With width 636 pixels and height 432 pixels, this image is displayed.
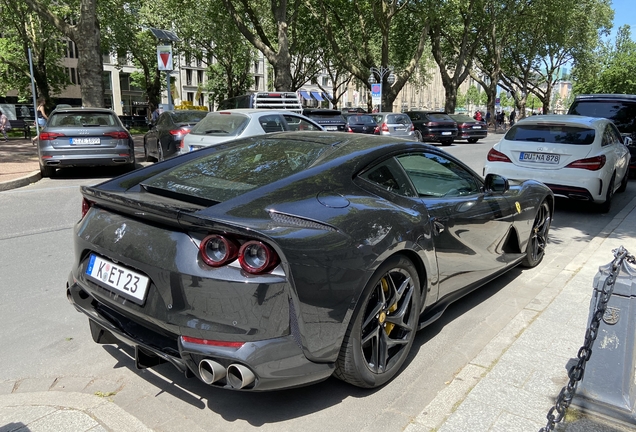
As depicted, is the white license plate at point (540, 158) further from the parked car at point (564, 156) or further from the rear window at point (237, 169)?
the rear window at point (237, 169)

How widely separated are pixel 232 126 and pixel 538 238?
22.5ft

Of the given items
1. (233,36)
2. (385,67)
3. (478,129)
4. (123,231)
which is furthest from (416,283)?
(233,36)

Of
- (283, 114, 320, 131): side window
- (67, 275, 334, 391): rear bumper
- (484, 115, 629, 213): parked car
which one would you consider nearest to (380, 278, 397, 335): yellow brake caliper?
(67, 275, 334, 391): rear bumper

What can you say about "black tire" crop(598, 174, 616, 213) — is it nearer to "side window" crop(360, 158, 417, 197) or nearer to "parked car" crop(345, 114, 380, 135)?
"side window" crop(360, 158, 417, 197)

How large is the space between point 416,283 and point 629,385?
1.21 m

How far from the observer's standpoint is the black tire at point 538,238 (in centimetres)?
513

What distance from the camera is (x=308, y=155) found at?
10.6 ft

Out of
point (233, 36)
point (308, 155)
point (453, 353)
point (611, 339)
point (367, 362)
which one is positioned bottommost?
point (453, 353)

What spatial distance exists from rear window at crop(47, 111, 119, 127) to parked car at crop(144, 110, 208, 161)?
4.97 feet

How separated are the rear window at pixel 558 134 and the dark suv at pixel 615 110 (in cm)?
461

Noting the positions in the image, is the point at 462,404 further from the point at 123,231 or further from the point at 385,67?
the point at 385,67

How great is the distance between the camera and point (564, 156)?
7.89 metres

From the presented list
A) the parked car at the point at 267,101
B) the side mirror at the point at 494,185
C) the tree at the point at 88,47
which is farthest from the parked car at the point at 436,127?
the side mirror at the point at 494,185

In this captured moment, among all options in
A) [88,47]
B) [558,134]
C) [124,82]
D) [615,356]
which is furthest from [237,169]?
[124,82]
